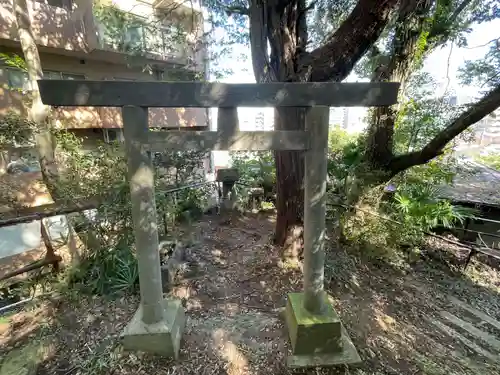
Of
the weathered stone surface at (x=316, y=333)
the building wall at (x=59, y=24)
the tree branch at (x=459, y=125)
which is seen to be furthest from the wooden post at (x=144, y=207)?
the building wall at (x=59, y=24)

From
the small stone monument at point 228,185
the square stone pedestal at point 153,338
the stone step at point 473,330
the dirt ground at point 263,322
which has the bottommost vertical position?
the stone step at point 473,330

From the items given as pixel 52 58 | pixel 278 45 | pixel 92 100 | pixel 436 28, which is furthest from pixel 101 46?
pixel 436 28

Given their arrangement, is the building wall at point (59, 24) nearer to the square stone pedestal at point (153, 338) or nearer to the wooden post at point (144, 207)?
the wooden post at point (144, 207)

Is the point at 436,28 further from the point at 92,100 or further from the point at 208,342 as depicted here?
the point at 208,342

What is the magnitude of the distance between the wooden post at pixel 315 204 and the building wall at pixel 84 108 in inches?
294

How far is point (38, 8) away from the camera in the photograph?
7105 mm

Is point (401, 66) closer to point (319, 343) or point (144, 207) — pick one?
point (319, 343)

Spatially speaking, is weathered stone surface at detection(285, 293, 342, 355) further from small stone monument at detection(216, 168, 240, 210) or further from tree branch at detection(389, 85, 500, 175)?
small stone monument at detection(216, 168, 240, 210)

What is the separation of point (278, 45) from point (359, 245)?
3.84 meters

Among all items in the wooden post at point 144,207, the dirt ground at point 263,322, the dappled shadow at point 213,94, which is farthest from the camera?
the dirt ground at point 263,322

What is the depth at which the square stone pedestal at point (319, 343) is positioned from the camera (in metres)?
2.41

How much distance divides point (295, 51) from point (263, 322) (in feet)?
12.0

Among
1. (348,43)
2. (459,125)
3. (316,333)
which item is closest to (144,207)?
(316,333)

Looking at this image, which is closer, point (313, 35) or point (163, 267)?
point (163, 267)
